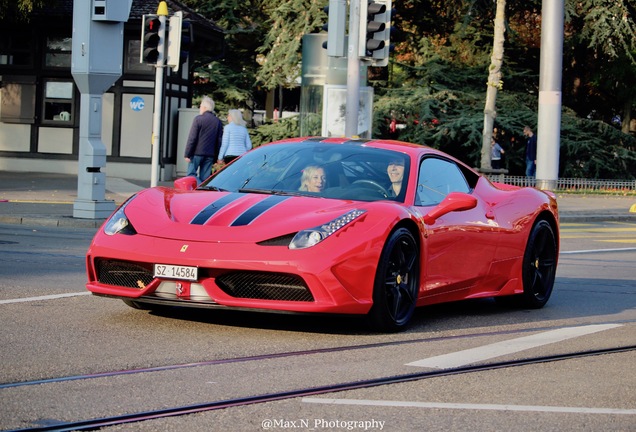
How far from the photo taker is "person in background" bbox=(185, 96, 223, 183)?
21.9 meters

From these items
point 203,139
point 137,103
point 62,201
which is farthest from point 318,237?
point 137,103

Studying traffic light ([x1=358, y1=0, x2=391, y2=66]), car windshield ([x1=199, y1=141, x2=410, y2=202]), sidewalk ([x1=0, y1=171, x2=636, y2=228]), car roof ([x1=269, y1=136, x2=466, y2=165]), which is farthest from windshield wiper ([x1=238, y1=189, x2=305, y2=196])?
traffic light ([x1=358, y1=0, x2=391, y2=66])

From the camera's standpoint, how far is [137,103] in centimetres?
3400

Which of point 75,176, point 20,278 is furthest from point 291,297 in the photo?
point 75,176

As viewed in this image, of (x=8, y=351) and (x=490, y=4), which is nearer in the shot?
(x=8, y=351)

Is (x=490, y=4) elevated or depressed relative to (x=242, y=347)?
elevated

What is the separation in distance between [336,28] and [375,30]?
898 mm

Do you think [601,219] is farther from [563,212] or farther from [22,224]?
[22,224]

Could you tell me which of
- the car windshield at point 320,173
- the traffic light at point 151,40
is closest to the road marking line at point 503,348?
the car windshield at point 320,173

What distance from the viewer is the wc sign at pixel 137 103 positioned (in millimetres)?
34000

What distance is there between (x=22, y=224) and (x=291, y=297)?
1089 cm

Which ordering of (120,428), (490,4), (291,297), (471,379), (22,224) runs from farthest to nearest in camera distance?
(490,4)
(22,224)
(291,297)
(471,379)
(120,428)

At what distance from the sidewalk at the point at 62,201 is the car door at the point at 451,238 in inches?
367

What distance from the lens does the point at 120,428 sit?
540cm
